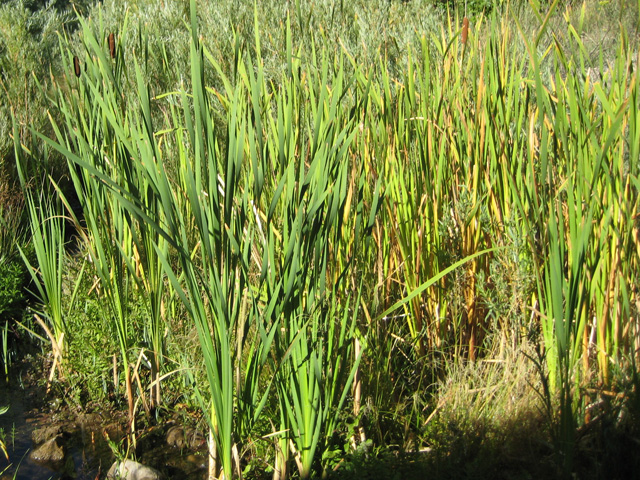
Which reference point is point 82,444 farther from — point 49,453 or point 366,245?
point 366,245

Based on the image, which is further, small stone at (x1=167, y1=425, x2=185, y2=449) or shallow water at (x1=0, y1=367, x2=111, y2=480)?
small stone at (x1=167, y1=425, x2=185, y2=449)

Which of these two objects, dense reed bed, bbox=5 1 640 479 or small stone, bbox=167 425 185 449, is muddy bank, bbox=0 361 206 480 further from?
dense reed bed, bbox=5 1 640 479

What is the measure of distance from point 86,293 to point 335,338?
5.36ft

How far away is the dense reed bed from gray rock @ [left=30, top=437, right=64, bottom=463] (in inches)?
12.5

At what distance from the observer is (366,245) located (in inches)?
73.9

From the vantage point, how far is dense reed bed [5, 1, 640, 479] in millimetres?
1516

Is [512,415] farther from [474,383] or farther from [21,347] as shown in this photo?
[21,347]

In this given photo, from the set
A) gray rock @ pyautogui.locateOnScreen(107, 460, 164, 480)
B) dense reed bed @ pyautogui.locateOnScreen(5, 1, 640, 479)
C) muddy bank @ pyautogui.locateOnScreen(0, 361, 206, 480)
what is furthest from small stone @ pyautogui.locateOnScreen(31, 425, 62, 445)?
gray rock @ pyautogui.locateOnScreen(107, 460, 164, 480)

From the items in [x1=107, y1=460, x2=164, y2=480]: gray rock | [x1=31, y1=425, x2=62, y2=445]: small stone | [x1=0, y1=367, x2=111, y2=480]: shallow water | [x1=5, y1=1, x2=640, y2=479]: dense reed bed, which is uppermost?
[x1=5, y1=1, x2=640, y2=479]: dense reed bed

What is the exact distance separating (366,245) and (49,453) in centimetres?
156

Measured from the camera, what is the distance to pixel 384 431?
206 cm

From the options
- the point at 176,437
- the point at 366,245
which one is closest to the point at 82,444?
the point at 176,437

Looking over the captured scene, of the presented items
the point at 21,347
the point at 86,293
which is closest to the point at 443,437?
the point at 86,293

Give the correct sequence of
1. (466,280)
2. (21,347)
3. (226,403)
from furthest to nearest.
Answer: (21,347)
(466,280)
(226,403)
